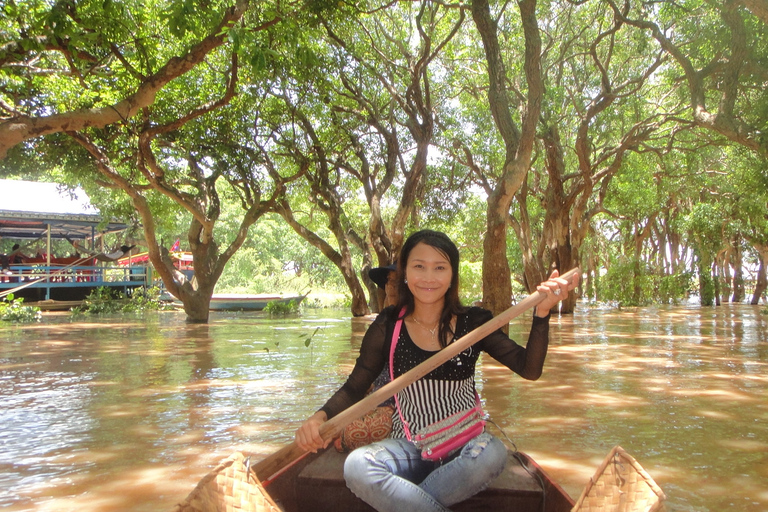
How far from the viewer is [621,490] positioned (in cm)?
196

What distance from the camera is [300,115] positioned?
1448 centimetres

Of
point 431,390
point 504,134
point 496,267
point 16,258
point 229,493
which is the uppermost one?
point 504,134

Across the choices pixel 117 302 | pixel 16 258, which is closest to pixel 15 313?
pixel 117 302

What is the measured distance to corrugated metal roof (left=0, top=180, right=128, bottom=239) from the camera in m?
18.4

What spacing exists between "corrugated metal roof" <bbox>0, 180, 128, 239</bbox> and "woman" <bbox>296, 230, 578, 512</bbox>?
60.0 ft

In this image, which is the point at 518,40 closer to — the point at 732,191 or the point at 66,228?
the point at 732,191

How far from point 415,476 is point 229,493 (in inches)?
29.6

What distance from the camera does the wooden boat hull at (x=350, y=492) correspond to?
241cm

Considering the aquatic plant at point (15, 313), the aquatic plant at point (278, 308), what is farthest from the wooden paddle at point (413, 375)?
the aquatic plant at point (278, 308)

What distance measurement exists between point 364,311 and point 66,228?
1175 cm

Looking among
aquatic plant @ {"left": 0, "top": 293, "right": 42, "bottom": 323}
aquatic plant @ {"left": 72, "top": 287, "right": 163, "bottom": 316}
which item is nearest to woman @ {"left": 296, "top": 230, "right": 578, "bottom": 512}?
aquatic plant @ {"left": 0, "top": 293, "right": 42, "bottom": 323}

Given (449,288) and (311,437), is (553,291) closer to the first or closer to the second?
(449,288)

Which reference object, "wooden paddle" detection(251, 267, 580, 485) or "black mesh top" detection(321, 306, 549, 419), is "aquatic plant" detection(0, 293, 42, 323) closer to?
"black mesh top" detection(321, 306, 549, 419)

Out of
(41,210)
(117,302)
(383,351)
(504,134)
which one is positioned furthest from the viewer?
(117,302)
